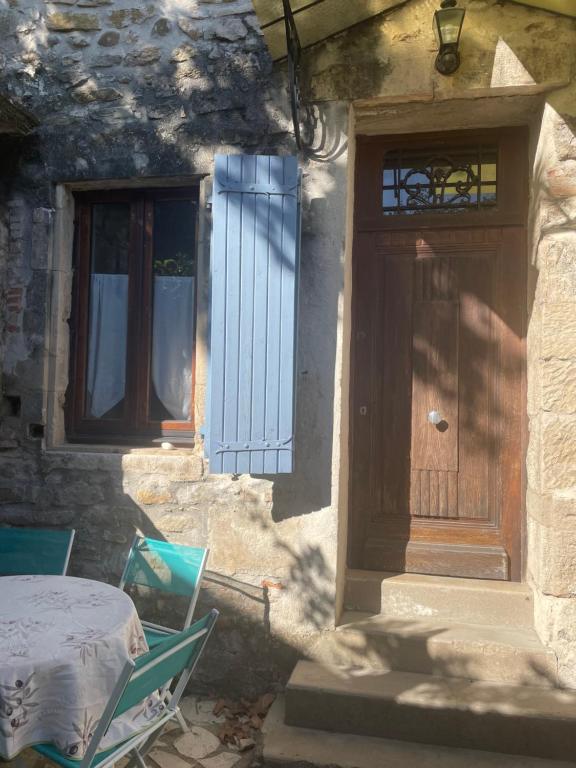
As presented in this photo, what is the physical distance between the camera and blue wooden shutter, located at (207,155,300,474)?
2965 millimetres

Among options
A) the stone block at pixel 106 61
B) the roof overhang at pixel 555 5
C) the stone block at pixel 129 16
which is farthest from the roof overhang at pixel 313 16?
the stone block at pixel 106 61

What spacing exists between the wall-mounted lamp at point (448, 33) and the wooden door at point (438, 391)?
590 mm

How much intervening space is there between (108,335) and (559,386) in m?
2.56

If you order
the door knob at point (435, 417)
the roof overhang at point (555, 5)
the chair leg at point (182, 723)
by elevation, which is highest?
the roof overhang at point (555, 5)

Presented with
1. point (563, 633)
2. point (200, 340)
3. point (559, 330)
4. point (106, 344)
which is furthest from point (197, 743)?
point (559, 330)

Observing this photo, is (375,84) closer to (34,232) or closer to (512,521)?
(34,232)

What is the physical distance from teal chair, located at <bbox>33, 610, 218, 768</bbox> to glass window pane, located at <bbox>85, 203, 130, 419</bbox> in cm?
189

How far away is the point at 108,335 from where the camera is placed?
145 inches

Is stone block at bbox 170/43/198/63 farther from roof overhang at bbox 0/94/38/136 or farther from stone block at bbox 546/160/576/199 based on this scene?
stone block at bbox 546/160/576/199

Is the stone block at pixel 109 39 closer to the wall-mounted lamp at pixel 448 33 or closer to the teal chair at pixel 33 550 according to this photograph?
the wall-mounted lamp at pixel 448 33

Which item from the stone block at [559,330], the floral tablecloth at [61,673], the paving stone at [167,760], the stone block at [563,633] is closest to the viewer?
the floral tablecloth at [61,673]

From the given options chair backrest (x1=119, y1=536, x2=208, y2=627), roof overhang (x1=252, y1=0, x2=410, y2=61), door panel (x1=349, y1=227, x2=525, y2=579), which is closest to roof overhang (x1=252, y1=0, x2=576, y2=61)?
roof overhang (x1=252, y1=0, x2=410, y2=61)

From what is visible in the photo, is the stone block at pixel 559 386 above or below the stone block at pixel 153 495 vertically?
above

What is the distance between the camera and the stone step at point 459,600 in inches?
120
